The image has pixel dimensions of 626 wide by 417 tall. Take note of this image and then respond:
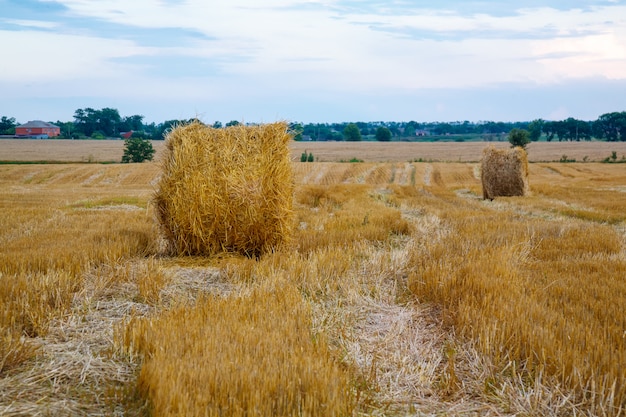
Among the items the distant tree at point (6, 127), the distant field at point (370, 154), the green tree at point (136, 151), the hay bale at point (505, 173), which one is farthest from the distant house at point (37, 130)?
the hay bale at point (505, 173)

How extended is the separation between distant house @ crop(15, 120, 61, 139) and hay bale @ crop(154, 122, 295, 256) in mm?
135886

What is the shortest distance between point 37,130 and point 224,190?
473ft

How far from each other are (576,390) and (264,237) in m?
5.46

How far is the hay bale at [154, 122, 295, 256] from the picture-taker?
817cm

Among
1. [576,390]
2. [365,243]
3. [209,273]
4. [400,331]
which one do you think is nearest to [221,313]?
[400,331]

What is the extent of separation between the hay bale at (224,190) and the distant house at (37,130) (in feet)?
446

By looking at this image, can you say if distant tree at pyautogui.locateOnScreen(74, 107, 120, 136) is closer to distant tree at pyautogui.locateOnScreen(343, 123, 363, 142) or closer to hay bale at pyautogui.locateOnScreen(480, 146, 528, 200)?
distant tree at pyautogui.locateOnScreen(343, 123, 363, 142)

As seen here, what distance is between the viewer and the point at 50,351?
14.0 feet

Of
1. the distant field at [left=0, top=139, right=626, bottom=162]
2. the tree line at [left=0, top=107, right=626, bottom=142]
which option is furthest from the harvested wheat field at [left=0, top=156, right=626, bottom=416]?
the tree line at [left=0, top=107, right=626, bottom=142]

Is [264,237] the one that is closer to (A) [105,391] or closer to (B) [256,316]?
(B) [256,316]

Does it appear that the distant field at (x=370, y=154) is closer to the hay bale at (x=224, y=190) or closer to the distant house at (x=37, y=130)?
the hay bale at (x=224, y=190)

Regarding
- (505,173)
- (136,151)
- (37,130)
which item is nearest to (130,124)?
(37,130)

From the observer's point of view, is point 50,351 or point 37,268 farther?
point 37,268

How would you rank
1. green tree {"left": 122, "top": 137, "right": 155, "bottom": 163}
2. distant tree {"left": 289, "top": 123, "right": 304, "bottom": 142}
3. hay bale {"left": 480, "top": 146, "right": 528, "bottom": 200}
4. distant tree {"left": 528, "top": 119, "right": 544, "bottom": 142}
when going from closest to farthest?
distant tree {"left": 289, "top": 123, "right": 304, "bottom": 142}
hay bale {"left": 480, "top": 146, "right": 528, "bottom": 200}
green tree {"left": 122, "top": 137, "right": 155, "bottom": 163}
distant tree {"left": 528, "top": 119, "right": 544, "bottom": 142}
